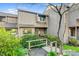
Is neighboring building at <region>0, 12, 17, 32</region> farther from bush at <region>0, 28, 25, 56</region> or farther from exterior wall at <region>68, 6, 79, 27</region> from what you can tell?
exterior wall at <region>68, 6, 79, 27</region>

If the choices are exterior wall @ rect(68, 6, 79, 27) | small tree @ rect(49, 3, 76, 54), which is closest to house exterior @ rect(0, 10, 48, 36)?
small tree @ rect(49, 3, 76, 54)

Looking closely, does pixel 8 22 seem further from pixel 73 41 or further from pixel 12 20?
pixel 73 41

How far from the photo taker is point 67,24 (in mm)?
2564

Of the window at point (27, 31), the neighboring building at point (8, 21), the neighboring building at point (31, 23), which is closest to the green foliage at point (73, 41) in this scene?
the neighboring building at point (31, 23)

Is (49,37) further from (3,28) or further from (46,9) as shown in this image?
(3,28)

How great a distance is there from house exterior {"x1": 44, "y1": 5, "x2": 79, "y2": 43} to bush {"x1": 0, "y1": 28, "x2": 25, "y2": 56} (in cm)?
44

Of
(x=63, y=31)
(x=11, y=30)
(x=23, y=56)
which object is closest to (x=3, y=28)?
(x=11, y=30)

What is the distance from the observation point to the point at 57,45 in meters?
2.56

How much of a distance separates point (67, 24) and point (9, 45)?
2.61ft

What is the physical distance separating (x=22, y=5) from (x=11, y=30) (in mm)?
357

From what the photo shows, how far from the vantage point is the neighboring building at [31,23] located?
257cm

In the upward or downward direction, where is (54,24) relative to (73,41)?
upward

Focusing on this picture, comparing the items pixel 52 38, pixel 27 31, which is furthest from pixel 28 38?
pixel 52 38

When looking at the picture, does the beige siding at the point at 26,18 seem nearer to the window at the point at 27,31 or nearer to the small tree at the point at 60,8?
the window at the point at 27,31
